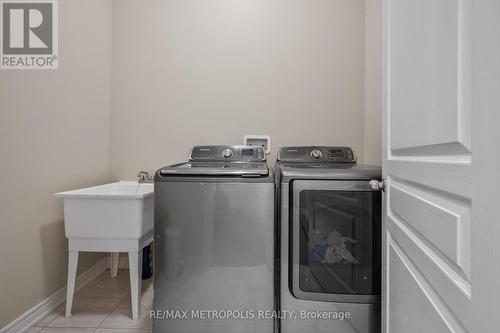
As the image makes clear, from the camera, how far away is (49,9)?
1915 mm

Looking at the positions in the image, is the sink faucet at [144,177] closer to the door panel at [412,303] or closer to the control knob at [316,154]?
the control knob at [316,154]

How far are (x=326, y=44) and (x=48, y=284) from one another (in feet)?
8.79

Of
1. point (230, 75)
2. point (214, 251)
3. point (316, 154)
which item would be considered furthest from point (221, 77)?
point (214, 251)

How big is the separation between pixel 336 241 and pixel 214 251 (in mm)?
634

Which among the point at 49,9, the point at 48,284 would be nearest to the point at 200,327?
the point at 48,284

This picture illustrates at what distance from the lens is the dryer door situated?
146 centimetres

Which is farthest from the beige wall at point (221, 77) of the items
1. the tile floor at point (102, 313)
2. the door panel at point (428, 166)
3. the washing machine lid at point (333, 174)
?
the door panel at point (428, 166)

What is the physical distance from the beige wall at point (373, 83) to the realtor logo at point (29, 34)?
2215 millimetres

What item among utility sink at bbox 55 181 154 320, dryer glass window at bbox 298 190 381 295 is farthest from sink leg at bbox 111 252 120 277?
dryer glass window at bbox 298 190 381 295

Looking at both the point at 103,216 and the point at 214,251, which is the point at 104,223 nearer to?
the point at 103,216

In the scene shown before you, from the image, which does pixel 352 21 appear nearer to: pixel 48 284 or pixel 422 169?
pixel 422 169

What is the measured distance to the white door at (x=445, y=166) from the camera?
0.46 m

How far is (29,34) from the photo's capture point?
6.03 ft

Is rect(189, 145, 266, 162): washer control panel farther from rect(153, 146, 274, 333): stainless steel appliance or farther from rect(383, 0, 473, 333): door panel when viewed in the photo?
rect(383, 0, 473, 333): door panel
